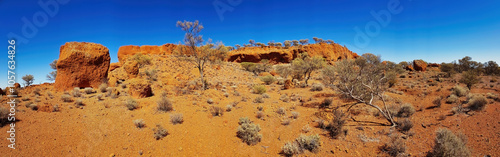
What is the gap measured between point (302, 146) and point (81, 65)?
15.6 meters

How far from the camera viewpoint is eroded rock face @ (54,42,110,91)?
39.6 feet

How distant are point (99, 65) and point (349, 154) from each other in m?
16.9

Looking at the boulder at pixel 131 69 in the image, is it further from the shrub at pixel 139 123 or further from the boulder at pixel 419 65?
the boulder at pixel 419 65

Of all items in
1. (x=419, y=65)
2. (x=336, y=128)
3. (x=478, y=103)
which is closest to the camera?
(x=336, y=128)

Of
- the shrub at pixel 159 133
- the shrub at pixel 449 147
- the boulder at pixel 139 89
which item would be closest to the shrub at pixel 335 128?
the shrub at pixel 449 147

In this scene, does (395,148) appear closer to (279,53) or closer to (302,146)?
(302,146)

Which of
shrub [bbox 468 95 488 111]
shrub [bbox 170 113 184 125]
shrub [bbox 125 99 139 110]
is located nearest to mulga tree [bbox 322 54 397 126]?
shrub [bbox 468 95 488 111]

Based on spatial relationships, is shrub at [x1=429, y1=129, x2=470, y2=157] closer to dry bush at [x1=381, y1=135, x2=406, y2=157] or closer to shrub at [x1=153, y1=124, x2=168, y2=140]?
dry bush at [x1=381, y1=135, x2=406, y2=157]

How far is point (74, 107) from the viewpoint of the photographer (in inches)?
309

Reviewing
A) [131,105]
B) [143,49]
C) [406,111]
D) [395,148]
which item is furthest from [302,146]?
[143,49]

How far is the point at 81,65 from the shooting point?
12.6m

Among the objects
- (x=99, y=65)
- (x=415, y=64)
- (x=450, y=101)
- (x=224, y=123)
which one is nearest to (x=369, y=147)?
(x=224, y=123)

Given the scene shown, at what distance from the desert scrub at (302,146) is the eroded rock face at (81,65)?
14722mm

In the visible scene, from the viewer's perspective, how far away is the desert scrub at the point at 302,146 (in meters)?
5.28
